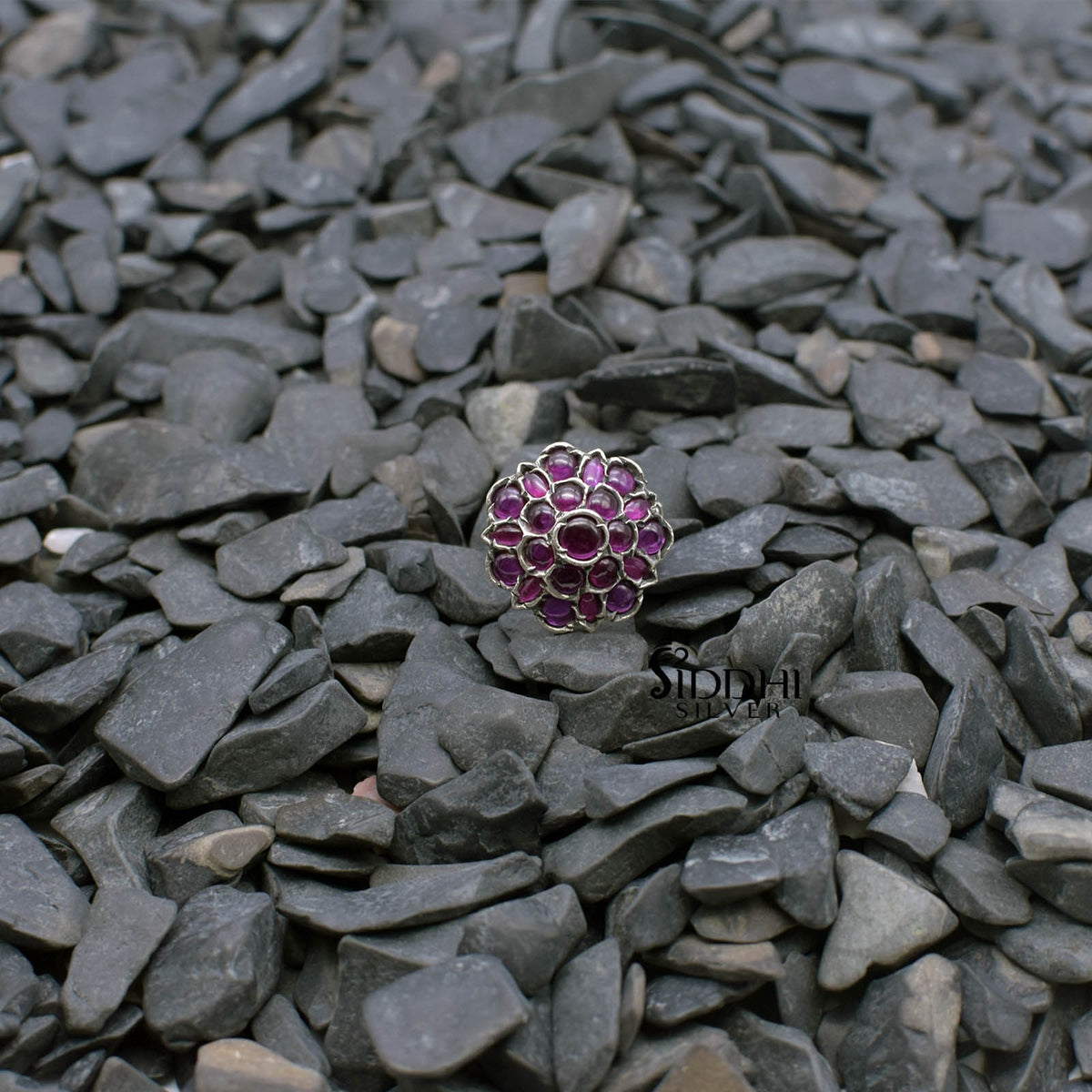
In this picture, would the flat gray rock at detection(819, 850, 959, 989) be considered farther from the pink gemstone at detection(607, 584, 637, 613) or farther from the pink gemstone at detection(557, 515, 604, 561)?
the pink gemstone at detection(557, 515, 604, 561)

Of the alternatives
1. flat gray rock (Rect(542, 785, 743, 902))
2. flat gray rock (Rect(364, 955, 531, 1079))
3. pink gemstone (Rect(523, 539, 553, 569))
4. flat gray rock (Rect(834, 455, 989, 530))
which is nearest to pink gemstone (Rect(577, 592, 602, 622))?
pink gemstone (Rect(523, 539, 553, 569))

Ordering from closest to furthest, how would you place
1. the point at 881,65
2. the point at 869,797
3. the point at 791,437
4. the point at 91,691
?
1. the point at 869,797
2. the point at 91,691
3. the point at 791,437
4. the point at 881,65

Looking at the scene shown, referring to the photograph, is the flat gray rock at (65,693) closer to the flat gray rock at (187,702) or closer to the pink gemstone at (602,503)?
the flat gray rock at (187,702)

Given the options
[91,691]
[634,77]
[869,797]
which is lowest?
[91,691]

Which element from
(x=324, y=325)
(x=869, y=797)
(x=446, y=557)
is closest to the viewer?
(x=869, y=797)

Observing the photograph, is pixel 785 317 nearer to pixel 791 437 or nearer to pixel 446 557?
pixel 791 437

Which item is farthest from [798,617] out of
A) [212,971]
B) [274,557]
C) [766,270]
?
[766,270]

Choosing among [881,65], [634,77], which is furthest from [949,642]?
[881,65]
